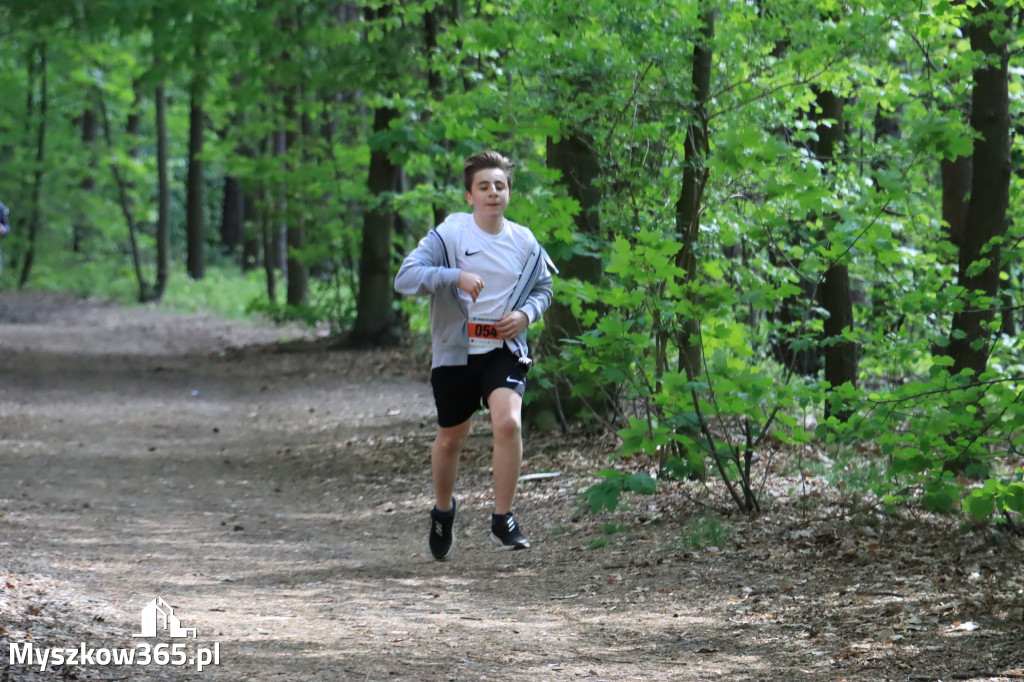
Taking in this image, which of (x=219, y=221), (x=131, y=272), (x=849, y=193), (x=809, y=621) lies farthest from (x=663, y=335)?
(x=219, y=221)

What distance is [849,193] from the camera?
631 cm

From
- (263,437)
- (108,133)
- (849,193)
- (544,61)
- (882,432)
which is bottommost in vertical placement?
(263,437)

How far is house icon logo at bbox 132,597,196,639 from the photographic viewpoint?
13.6 ft

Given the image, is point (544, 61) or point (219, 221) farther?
point (219, 221)

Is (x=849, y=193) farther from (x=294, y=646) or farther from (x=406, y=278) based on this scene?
(x=294, y=646)

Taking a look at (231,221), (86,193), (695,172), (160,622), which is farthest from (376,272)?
(231,221)

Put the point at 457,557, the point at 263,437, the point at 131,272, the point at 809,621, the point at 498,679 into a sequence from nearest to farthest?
the point at 498,679
the point at 809,621
the point at 457,557
the point at 263,437
the point at 131,272

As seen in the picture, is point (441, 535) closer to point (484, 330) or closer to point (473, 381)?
point (473, 381)

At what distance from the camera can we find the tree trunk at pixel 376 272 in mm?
15984

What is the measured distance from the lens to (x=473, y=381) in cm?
546

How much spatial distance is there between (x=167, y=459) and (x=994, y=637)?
7.02m

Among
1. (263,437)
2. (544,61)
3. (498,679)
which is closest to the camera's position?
(498,679)

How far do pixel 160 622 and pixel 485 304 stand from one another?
2062 mm

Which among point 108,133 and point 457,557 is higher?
point 108,133
